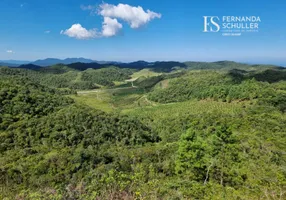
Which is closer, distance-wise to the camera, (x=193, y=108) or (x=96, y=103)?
(x=193, y=108)

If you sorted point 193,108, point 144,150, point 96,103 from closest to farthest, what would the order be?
point 144,150 → point 193,108 → point 96,103

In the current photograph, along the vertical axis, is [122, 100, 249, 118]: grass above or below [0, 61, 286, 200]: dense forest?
below

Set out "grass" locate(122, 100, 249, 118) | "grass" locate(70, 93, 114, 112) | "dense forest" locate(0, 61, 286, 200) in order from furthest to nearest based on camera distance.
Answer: "grass" locate(70, 93, 114, 112) → "grass" locate(122, 100, 249, 118) → "dense forest" locate(0, 61, 286, 200)

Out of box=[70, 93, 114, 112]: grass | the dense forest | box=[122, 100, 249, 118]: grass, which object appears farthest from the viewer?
box=[70, 93, 114, 112]: grass

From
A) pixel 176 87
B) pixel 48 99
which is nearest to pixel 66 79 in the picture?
pixel 176 87

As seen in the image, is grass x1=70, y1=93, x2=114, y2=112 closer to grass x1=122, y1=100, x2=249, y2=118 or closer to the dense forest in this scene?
grass x1=122, y1=100, x2=249, y2=118

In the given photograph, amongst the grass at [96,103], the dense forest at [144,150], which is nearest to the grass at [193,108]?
the dense forest at [144,150]

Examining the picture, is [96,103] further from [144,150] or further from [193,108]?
[144,150]

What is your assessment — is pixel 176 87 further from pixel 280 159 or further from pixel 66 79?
pixel 66 79

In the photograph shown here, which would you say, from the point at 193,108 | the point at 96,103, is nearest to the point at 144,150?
the point at 193,108

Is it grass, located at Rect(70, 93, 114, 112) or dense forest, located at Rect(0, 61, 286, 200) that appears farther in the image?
grass, located at Rect(70, 93, 114, 112)

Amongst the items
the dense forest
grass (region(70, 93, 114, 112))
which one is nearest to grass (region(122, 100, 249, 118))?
the dense forest
